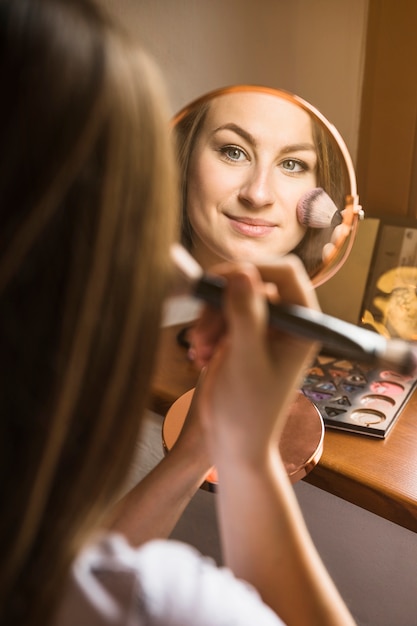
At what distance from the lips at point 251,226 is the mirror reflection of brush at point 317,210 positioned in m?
0.03

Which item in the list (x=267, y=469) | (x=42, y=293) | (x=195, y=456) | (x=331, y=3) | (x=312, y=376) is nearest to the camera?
(x=42, y=293)

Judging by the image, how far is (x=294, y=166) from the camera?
61 cm

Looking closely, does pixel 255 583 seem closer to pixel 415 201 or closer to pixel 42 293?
pixel 42 293

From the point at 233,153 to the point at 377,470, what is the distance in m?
0.38

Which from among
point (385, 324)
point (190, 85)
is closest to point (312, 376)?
point (385, 324)

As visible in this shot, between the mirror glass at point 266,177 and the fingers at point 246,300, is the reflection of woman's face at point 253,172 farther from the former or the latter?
the fingers at point 246,300

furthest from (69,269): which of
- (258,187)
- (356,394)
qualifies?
(356,394)

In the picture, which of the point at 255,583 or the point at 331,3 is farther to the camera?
the point at 331,3

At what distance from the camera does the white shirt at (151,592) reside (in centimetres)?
34

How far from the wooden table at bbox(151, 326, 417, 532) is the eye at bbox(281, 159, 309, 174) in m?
0.20

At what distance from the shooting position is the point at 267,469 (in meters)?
0.42

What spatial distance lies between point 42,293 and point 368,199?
0.84 meters

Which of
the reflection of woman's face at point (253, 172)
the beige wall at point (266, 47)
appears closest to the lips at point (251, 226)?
the reflection of woman's face at point (253, 172)

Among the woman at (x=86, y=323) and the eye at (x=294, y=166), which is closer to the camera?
the woman at (x=86, y=323)
